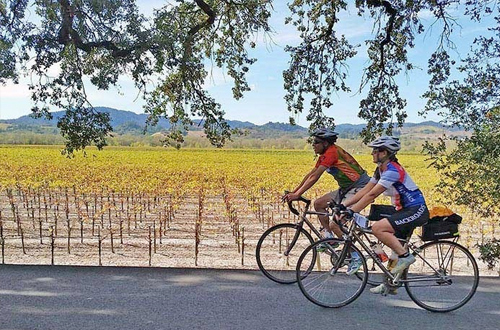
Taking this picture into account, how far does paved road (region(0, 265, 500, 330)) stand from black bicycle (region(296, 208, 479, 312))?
12 centimetres

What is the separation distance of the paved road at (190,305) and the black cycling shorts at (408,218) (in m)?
0.81

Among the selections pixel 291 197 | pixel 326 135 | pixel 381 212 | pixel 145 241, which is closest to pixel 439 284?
pixel 381 212

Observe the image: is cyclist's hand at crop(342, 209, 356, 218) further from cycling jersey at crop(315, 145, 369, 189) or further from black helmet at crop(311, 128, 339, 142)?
black helmet at crop(311, 128, 339, 142)

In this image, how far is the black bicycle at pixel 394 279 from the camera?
5406 mm

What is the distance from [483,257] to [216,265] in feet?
12.9

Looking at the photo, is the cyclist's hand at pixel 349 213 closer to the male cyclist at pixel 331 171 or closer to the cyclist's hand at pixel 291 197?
the male cyclist at pixel 331 171

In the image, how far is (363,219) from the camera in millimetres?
5516

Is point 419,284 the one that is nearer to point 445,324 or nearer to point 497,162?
point 445,324

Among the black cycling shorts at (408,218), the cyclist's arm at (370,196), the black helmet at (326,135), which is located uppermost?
the black helmet at (326,135)

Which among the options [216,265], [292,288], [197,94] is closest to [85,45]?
[197,94]

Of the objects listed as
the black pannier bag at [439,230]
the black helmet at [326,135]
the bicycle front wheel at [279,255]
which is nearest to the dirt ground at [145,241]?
the bicycle front wheel at [279,255]

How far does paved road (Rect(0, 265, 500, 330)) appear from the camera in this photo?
4.77m

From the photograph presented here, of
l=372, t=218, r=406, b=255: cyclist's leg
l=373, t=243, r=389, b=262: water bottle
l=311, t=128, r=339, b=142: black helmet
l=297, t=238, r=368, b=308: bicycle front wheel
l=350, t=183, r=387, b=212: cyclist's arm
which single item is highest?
l=311, t=128, r=339, b=142: black helmet

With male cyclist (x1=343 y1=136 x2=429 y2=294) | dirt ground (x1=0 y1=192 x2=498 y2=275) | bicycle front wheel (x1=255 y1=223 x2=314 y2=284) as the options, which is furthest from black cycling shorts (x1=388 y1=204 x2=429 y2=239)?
dirt ground (x1=0 y1=192 x2=498 y2=275)
